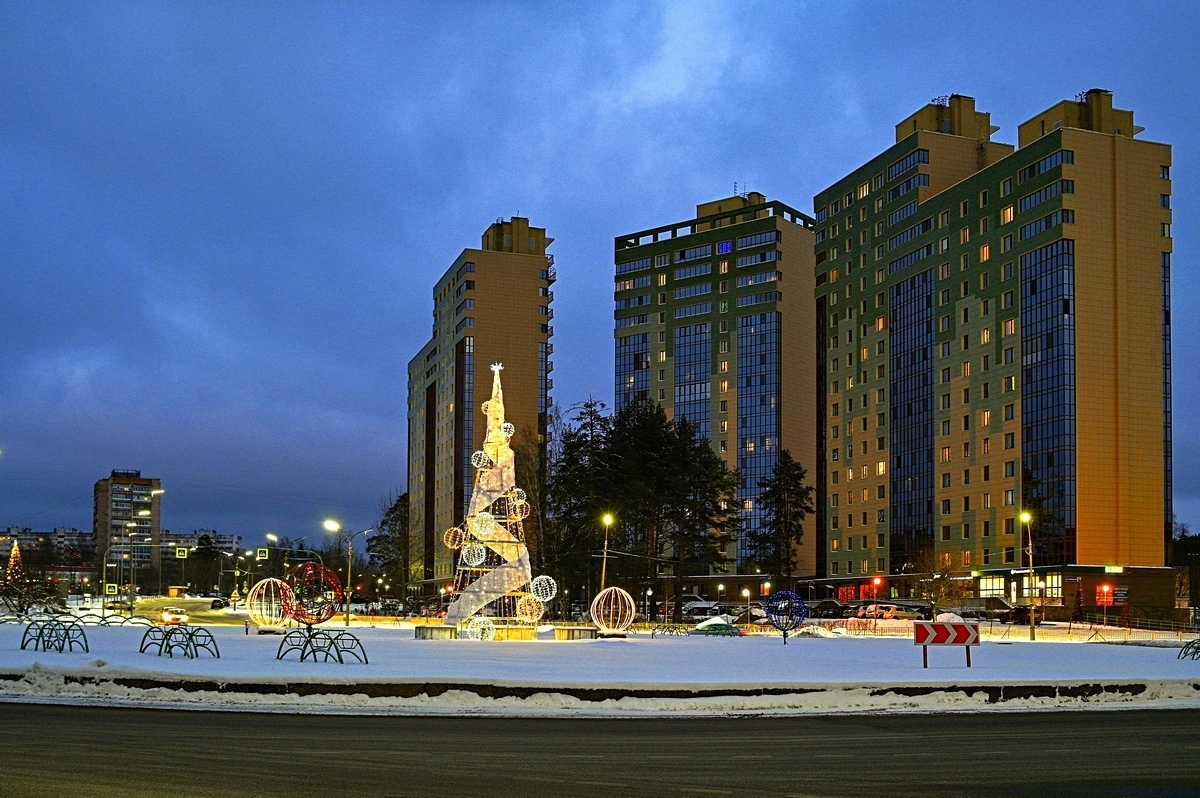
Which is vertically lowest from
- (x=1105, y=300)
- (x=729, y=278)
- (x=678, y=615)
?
(x=678, y=615)

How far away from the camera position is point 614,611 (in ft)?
177

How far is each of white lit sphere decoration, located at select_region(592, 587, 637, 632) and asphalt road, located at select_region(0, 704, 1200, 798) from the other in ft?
104

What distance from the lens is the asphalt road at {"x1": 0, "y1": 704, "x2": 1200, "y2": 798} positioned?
523 inches

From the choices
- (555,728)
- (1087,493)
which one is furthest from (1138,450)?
(555,728)

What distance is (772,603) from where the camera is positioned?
193 ft

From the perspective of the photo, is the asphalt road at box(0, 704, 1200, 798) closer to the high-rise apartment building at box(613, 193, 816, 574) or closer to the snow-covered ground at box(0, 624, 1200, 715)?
the snow-covered ground at box(0, 624, 1200, 715)

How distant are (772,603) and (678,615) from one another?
936 inches

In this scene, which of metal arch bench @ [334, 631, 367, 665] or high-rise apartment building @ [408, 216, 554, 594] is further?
high-rise apartment building @ [408, 216, 554, 594]

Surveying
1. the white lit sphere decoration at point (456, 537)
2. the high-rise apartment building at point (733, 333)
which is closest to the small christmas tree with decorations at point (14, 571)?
the white lit sphere decoration at point (456, 537)

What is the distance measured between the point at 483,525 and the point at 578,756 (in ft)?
111

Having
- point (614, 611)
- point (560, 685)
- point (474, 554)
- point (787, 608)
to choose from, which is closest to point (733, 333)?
point (787, 608)

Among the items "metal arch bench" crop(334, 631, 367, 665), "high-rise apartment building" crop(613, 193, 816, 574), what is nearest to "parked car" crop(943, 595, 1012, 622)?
"high-rise apartment building" crop(613, 193, 816, 574)

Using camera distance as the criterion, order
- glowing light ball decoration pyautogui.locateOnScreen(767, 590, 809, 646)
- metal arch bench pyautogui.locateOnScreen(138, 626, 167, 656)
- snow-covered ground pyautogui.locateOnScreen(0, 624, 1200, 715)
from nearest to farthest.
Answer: snow-covered ground pyautogui.locateOnScreen(0, 624, 1200, 715), metal arch bench pyautogui.locateOnScreen(138, 626, 167, 656), glowing light ball decoration pyautogui.locateOnScreen(767, 590, 809, 646)

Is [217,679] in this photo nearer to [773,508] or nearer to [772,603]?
[772,603]
